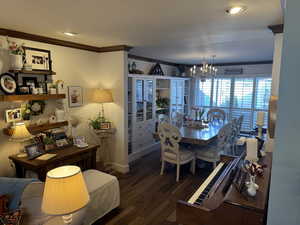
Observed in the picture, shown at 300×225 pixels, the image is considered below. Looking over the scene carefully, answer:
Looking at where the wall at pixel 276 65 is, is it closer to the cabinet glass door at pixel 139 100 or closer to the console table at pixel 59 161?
the console table at pixel 59 161

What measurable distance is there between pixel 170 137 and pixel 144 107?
147cm

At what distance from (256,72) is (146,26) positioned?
469 centimetres

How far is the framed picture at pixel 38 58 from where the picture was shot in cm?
282

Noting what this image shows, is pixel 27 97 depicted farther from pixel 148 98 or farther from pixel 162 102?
pixel 162 102

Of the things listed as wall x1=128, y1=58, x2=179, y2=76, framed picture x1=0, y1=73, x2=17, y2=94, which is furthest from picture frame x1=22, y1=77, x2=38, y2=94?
wall x1=128, y1=58, x2=179, y2=76

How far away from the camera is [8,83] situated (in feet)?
8.51

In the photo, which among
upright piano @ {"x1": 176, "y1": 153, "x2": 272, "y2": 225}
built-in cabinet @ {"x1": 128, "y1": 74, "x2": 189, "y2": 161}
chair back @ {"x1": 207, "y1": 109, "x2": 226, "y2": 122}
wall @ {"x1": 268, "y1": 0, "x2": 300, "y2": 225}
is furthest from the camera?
chair back @ {"x1": 207, "y1": 109, "x2": 226, "y2": 122}

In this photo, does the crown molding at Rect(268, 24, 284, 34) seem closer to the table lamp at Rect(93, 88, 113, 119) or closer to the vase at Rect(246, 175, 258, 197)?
the vase at Rect(246, 175, 258, 197)

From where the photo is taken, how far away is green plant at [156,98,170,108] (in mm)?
5613

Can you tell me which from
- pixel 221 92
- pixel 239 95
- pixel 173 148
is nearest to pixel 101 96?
pixel 173 148

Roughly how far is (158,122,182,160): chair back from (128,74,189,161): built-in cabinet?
1.03 m

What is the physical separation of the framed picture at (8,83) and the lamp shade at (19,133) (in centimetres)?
44

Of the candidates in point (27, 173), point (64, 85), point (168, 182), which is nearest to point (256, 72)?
point (168, 182)

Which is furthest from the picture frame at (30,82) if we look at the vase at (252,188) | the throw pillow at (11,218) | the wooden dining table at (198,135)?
the vase at (252,188)
